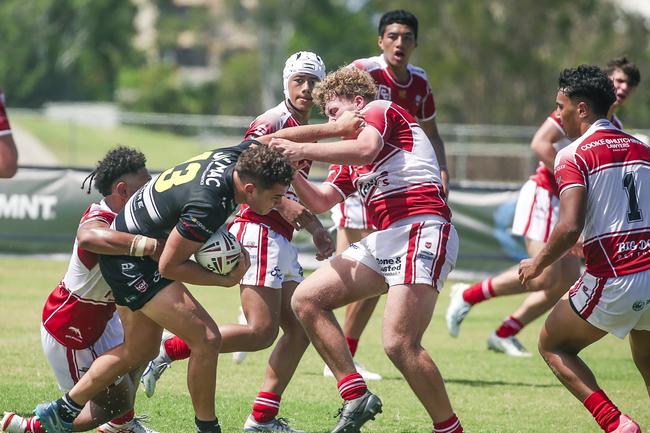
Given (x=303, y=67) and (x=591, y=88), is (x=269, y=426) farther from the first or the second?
(x=591, y=88)

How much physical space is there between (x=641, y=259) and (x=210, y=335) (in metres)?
2.45

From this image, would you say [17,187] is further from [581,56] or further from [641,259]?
[581,56]

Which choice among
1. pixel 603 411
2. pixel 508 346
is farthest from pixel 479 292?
pixel 603 411

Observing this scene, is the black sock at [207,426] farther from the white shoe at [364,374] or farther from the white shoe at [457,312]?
the white shoe at [457,312]

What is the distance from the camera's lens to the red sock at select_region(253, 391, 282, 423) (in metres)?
7.05

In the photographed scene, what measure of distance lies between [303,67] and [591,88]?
2074mm

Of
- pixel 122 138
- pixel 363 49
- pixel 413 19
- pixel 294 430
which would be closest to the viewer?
pixel 294 430

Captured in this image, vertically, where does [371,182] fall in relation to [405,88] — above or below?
below

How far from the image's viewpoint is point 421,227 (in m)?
6.55

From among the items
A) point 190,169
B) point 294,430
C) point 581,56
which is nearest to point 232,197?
point 190,169

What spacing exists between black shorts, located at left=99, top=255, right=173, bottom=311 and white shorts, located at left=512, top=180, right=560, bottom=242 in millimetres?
4849

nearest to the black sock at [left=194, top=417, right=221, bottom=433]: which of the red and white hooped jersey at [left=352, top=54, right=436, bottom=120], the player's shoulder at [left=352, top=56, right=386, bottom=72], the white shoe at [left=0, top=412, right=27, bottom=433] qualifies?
the white shoe at [left=0, top=412, right=27, bottom=433]

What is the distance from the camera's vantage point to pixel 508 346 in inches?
416

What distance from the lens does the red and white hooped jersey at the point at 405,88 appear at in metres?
9.30
